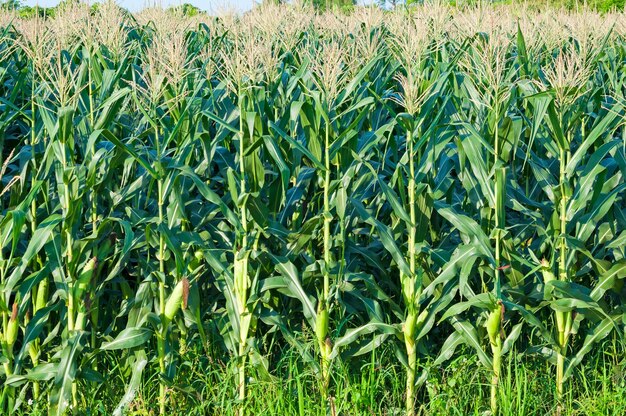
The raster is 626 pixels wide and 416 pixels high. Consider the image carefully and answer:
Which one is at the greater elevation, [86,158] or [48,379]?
[86,158]

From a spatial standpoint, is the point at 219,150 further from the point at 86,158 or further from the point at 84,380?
the point at 84,380

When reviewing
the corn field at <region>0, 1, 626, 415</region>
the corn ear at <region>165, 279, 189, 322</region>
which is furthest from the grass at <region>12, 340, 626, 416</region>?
the corn ear at <region>165, 279, 189, 322</region>

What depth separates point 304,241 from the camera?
4.92 metres

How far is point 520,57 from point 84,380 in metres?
4.17

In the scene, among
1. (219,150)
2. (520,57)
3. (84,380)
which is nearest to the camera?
(84,380)

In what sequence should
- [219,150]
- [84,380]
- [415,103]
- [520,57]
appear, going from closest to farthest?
[415,103], [84,380], [219,150], [520,57]

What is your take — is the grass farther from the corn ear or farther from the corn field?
the corn ear

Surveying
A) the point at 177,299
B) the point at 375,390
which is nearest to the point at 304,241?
the point at 177,299

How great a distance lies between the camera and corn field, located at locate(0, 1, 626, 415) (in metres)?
4.64

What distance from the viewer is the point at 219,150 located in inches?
207

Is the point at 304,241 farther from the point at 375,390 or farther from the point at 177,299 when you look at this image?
the point at 375,390

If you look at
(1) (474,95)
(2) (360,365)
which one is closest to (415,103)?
(1) (474,95)

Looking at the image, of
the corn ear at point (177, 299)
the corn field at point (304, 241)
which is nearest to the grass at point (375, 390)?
the corn field at point (304, 241)

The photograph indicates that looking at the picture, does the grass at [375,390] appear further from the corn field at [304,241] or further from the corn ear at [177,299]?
the corn ear at [177,299]
